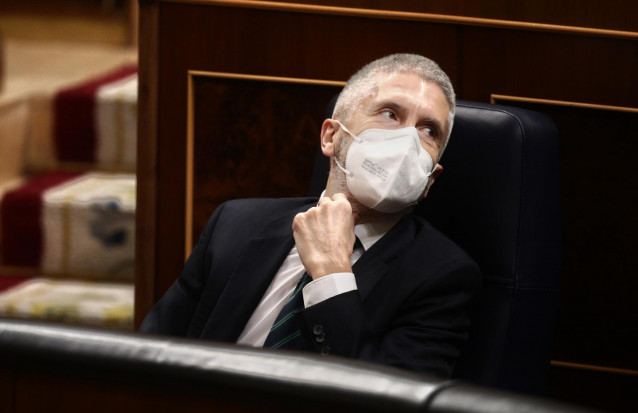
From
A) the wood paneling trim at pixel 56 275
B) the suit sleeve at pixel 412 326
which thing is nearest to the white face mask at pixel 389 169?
the suit sleeve at pixel 412 326

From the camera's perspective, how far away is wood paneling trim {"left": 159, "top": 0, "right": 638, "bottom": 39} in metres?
1.66

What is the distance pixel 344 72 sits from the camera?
1778 mm

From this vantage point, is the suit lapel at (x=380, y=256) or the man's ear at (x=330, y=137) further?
the man's ear at (x=330, y=137)

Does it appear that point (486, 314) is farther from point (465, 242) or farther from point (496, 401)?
point (496, 401)

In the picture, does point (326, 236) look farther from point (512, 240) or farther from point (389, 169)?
point (512, 240)

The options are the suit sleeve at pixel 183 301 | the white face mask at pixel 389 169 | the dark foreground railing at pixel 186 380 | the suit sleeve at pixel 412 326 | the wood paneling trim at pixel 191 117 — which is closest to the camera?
the dark foreground railing at pixel 186 380

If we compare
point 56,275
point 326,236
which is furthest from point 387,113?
point 56,275

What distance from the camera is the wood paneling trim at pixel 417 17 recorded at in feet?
5.43

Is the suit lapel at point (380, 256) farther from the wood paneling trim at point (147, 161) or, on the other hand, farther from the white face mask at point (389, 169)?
the wood paneling trim at point (147, 161)

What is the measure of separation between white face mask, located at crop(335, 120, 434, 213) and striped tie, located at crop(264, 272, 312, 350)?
175 millimetres

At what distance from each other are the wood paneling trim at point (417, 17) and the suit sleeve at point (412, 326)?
58 centimetres

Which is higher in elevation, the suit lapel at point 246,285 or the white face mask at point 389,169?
the white face mask at point 389,169

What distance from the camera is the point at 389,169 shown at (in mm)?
1337

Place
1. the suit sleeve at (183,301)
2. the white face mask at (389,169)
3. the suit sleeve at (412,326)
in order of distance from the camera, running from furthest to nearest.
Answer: the suit sleeve at (183,301)
the white face mask at (389,169)
the suit sleeve at (412,326)
